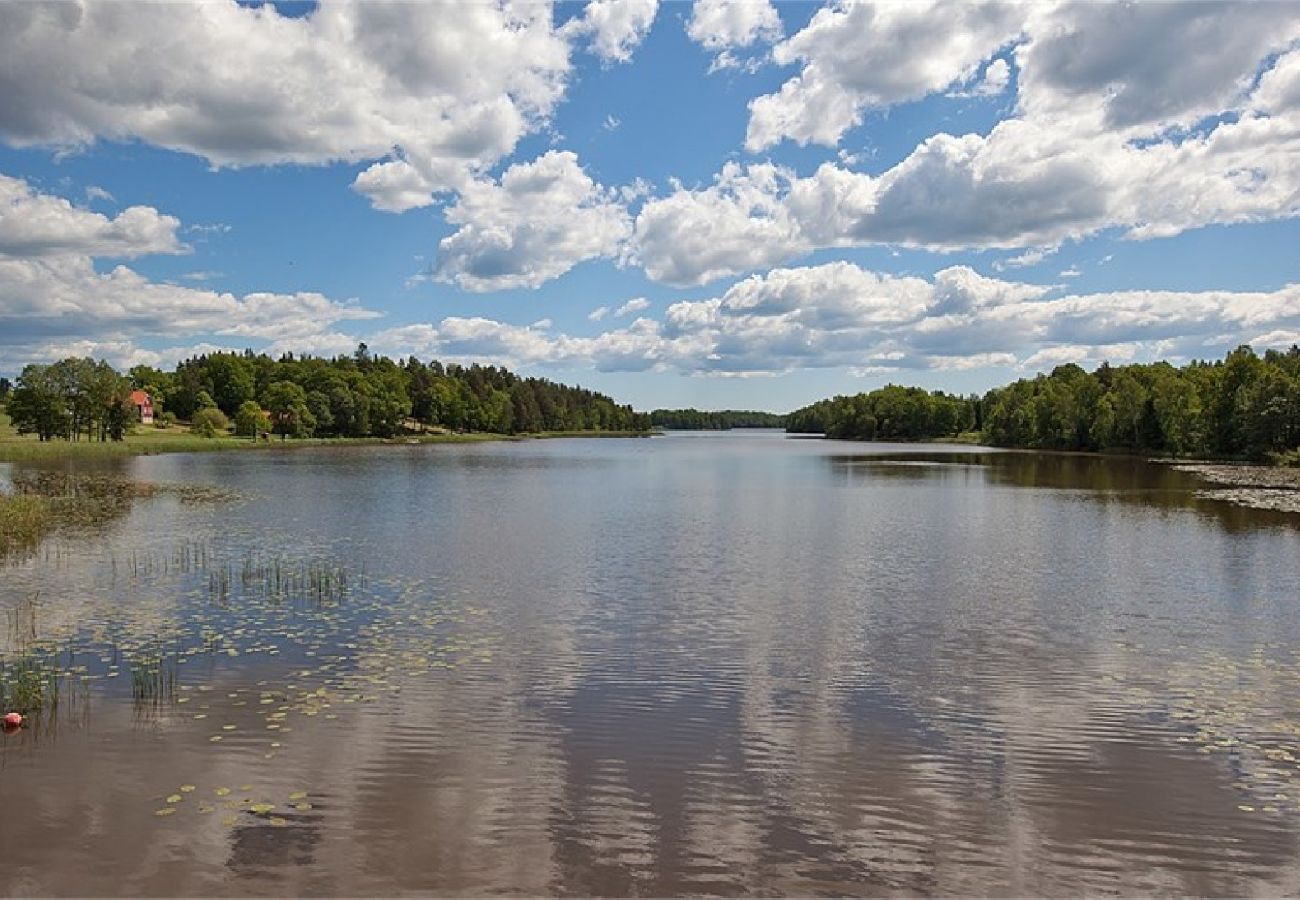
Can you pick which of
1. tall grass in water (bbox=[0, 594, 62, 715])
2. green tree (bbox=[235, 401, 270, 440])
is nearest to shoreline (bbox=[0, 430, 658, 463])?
green tree (bbox=[235, 401, 270, 440])

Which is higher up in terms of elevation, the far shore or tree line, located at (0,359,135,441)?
tree line, located at (0,359,135,441)

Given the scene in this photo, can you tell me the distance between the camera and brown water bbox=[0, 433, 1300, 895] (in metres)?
9.95

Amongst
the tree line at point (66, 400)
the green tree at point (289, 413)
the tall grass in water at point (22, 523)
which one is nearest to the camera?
the tall grass in water at point (22, 523)

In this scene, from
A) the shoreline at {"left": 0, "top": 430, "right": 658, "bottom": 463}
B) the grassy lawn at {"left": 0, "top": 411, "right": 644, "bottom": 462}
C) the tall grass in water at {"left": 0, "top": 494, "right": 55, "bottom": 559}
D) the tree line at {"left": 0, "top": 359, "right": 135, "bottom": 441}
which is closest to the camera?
the tall grass in water at {"left": 0, "top": 494, "right": 55, "bottom": 559}

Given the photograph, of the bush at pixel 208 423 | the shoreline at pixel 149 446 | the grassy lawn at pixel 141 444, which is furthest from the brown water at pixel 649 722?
the bush at pixel 208 423

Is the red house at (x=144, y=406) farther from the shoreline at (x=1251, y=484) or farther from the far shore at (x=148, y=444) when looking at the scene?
the shoreline at (x=1251, y=484)

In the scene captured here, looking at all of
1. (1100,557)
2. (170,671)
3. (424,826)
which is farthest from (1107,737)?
(1100,557)

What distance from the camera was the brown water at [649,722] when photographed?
9953 mm

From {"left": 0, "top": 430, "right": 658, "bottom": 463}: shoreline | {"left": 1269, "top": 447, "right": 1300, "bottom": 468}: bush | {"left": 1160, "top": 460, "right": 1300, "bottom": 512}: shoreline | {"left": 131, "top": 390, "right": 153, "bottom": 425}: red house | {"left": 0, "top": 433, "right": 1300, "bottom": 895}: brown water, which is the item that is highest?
{"left": 131, "top": 390, "right": 153, "bottom": 425}: red house

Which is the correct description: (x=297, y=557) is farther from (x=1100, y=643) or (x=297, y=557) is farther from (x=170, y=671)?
(x=1100, y=643)

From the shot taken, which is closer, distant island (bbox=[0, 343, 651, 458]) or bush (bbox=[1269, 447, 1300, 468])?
bush (bbox=[1269, 447, 1300, 468])

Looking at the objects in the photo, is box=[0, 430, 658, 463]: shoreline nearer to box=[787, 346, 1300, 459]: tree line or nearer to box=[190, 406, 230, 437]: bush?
box=[190, 406, 230, 437]: bush

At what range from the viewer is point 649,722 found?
14.7m

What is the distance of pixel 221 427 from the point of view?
503 ft
